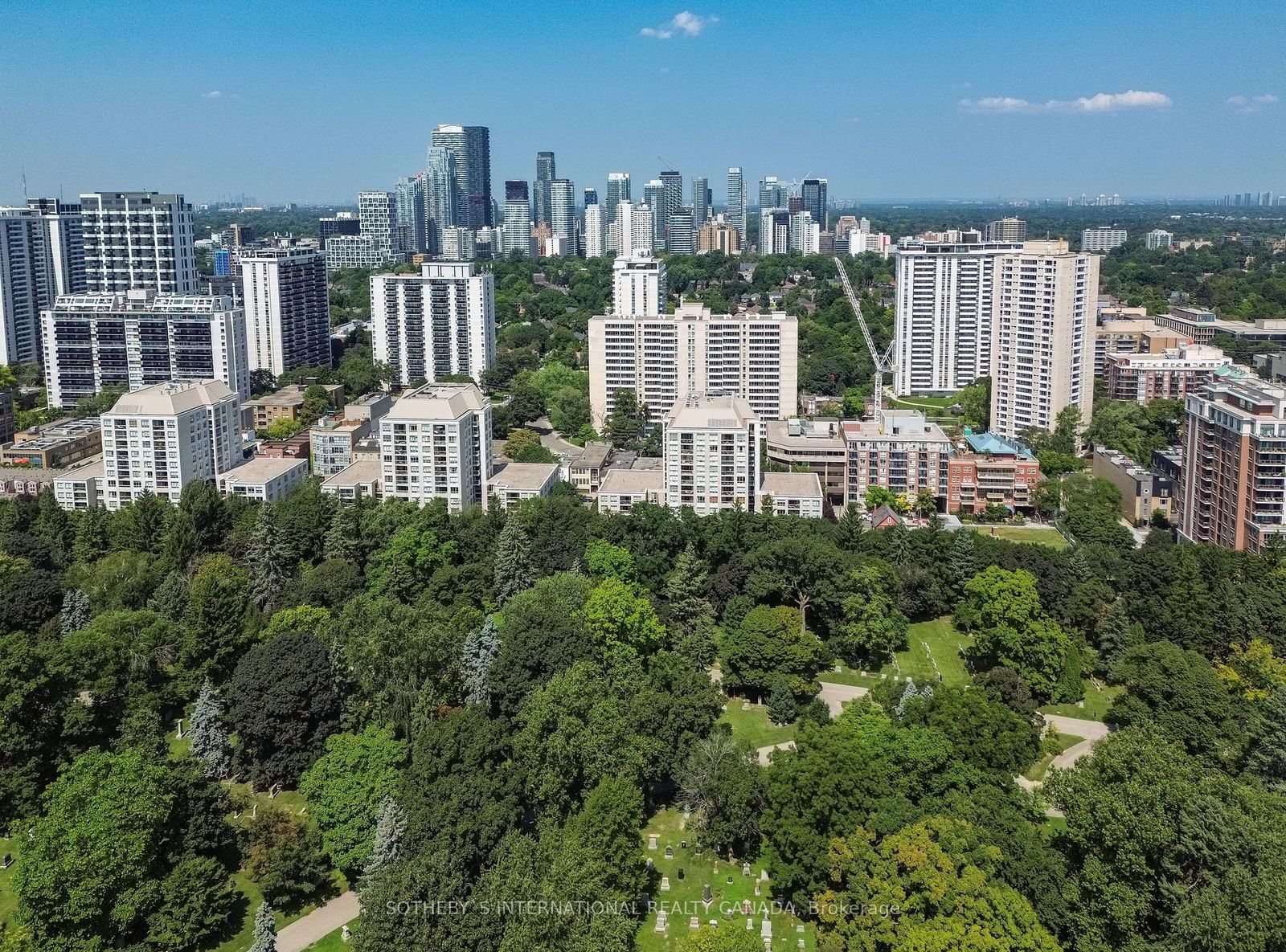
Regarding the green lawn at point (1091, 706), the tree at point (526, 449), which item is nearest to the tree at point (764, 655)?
the green lawn at point (1091, 706)

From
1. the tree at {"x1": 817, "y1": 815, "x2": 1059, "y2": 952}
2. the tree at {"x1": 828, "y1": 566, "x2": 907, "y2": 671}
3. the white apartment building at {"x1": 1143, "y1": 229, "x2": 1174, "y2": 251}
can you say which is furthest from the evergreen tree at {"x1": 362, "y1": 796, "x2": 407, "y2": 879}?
the white apartment building at {"x1": 1143, "y1": 229, "x2": 1174, "y2": 251}

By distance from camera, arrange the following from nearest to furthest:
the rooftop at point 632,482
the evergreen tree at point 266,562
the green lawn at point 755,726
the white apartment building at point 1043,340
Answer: the green lawn at point 755,726, the evergreen tree at point 266,562, the rooftop at point 632,482, the white apartment building at point 1043,340

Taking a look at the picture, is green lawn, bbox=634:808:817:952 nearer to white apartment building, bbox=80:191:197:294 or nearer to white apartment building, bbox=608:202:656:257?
white apartment building, bbox=80:191:197:294

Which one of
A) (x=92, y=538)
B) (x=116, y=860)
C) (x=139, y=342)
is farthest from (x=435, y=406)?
(x=139, y=342)

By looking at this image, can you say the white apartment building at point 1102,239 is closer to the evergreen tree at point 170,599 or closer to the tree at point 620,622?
the tree at point 620,622

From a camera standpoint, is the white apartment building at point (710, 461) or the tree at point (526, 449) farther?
the tree at point (526, 449)

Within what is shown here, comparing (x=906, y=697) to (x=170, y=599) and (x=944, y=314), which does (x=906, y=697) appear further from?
(x=944, y=314)

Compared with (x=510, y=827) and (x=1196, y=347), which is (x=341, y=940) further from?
(x=1196, y=347)
